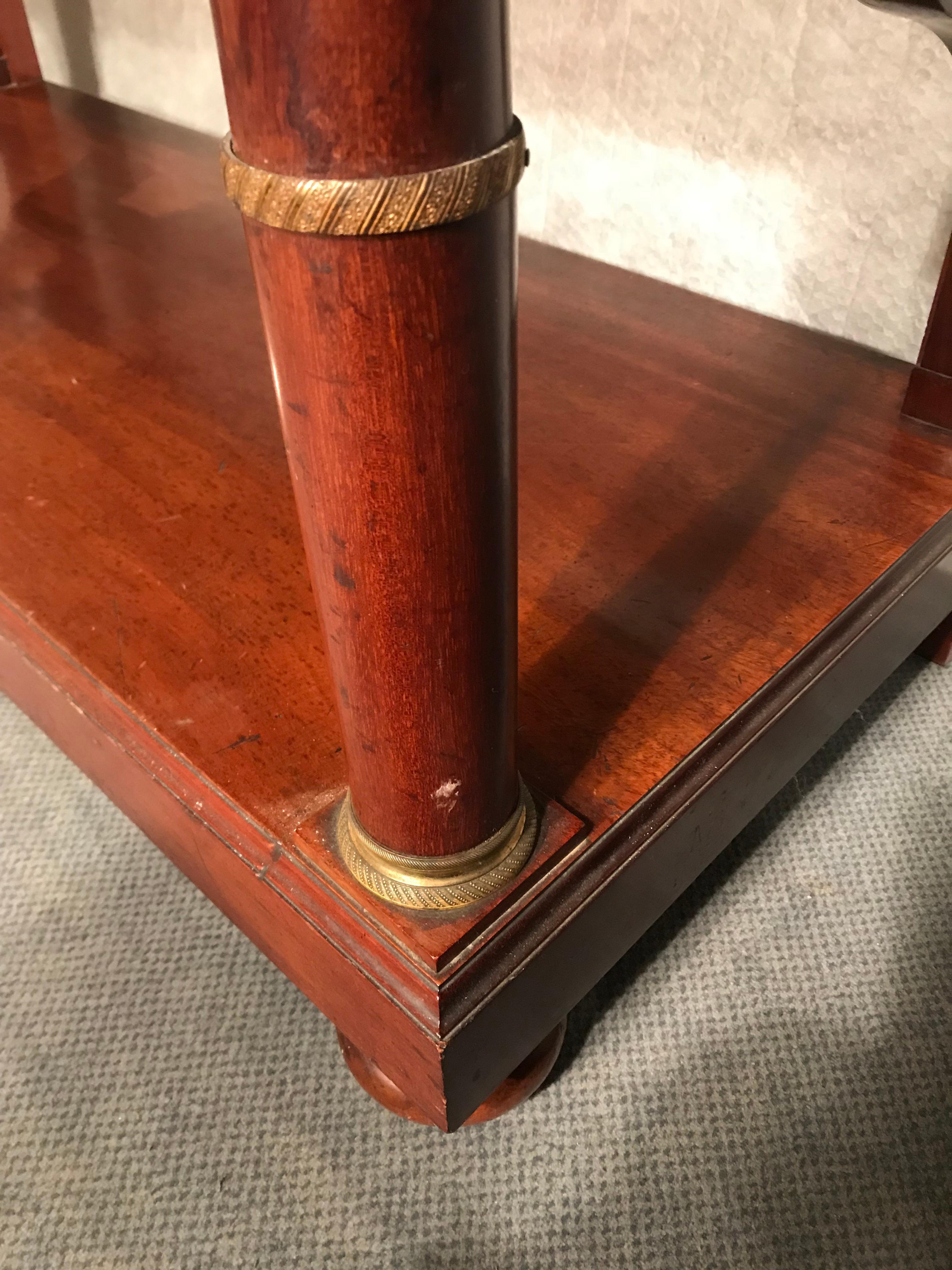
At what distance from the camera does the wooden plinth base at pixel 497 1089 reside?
2.54ft

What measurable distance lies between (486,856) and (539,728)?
0.51 ft

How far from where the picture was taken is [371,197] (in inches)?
Result: 14.2

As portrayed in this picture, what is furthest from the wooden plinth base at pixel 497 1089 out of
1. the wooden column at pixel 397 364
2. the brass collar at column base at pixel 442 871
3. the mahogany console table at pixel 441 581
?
the wooden column at pixel 397 364

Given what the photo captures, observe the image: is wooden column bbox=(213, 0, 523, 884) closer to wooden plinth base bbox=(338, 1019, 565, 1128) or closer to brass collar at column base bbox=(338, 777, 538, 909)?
brass collar at column base bbox=(338, 777, 538, 909)

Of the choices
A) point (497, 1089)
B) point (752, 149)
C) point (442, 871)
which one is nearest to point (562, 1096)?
point (497, 1089)

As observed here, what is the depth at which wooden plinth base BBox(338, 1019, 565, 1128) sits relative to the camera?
0.77 metres

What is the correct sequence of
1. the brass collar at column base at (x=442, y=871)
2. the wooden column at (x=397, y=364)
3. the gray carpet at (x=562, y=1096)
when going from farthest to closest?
→ 1. the gray carpet at (x=562, y=1096)
2. the brass collar at column base at (x=442, y=871)
3. the wooden column at (x=397, y=364)

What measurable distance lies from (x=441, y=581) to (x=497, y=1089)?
18.2 inches

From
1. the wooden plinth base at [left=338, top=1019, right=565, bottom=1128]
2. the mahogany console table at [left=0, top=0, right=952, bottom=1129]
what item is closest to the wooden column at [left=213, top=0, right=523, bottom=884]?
the mahogany console table at [left=0, top=0, right=952, bottom=1129]

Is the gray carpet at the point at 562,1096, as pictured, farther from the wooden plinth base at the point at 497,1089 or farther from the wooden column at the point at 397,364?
the wooden column at the point at 397,364

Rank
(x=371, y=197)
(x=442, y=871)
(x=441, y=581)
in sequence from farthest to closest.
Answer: (x=442, y=871) < (x=441, y=581) < (x=371, y=197)

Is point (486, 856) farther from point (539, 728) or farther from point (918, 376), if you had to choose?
point (918, 376)

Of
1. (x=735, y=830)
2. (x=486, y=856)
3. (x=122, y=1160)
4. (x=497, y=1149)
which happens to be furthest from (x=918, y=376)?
(x=122, y=1160)

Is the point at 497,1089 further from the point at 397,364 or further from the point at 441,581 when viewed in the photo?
the point at 397,364
